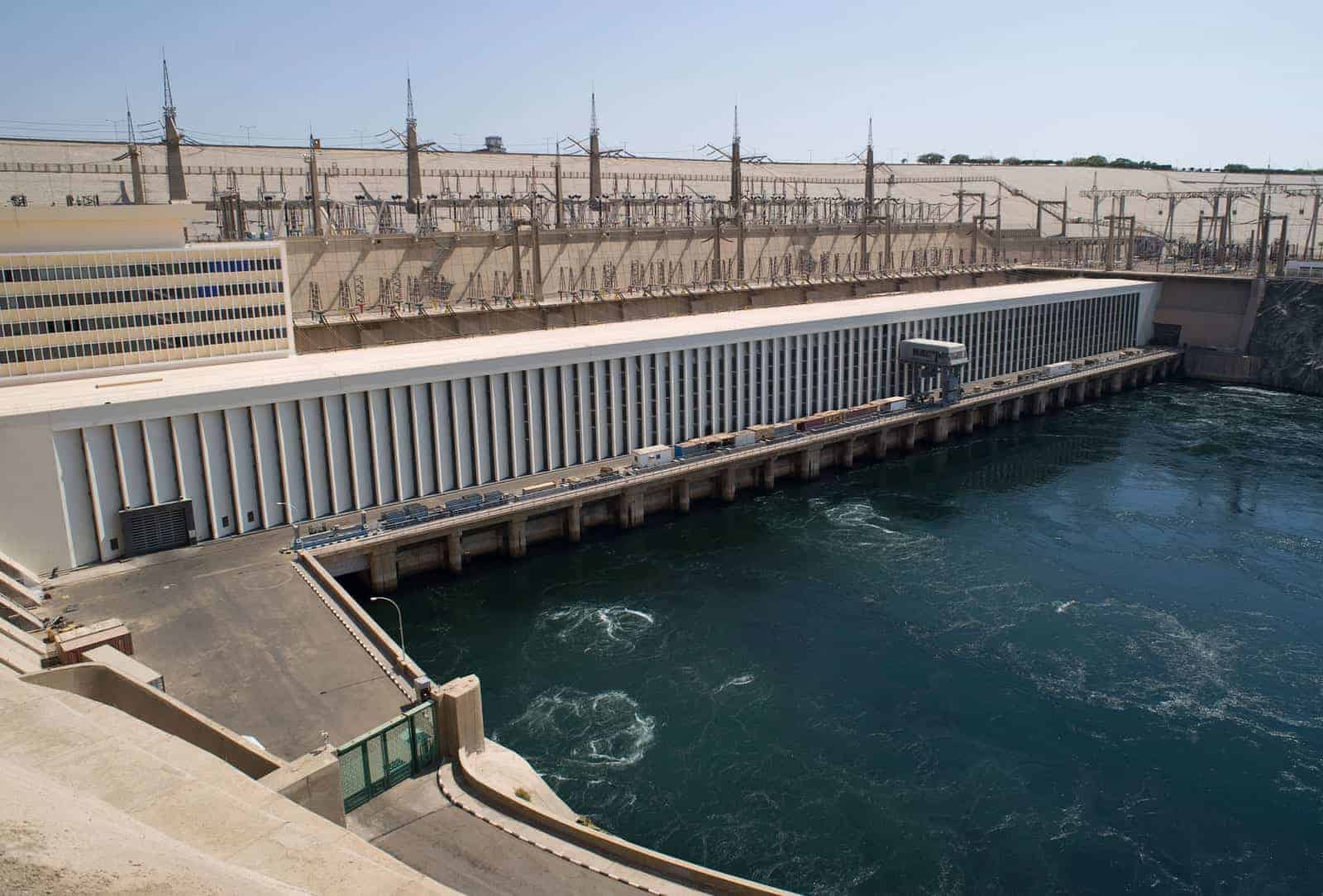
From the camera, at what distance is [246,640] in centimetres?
2608

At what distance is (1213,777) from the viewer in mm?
24094

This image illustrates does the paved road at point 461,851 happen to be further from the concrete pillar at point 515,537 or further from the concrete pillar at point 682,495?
the concrete pillar at point 682,495

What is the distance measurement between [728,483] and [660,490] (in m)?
3.37

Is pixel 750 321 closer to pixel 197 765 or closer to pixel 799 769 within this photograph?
pixel 799 769

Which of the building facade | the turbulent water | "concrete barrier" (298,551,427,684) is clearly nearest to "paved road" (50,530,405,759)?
"concrete barrier" (298,551,427,684)

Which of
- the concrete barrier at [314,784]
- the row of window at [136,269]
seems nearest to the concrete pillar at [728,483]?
the row of window at [136,269]

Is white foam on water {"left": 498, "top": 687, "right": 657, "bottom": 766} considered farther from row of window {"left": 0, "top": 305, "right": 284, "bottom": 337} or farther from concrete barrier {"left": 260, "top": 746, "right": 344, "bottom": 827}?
row of window {"left": 0, "top": 305, "right": 284, "bottom": 337}

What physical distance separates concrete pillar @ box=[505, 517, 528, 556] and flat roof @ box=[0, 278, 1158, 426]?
6267 millimetres

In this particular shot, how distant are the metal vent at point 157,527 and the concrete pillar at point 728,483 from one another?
22675mm

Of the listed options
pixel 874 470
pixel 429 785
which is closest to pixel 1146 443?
pixel 874 470

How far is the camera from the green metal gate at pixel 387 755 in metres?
19.2

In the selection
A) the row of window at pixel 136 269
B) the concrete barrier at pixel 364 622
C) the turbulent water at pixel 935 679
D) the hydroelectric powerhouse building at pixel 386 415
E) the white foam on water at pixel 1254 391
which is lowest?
the turbulent water at pixel 935 679

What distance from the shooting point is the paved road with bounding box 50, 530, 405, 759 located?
22062 millimetres

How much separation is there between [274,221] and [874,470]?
49606mm
